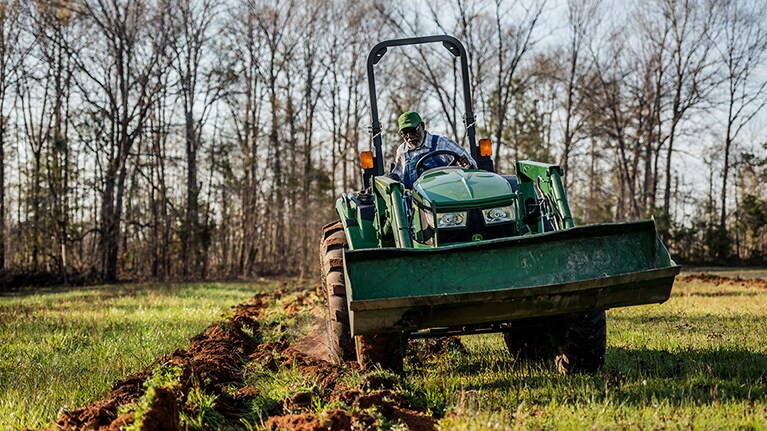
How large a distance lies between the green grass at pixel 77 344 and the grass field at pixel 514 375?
0.05 feet

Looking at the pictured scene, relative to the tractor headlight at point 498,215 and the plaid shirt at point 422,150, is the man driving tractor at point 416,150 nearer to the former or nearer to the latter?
the plaid shirt at point 422,150

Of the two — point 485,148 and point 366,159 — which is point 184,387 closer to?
point 366,159

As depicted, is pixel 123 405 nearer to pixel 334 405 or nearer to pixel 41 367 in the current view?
pixel 334 405

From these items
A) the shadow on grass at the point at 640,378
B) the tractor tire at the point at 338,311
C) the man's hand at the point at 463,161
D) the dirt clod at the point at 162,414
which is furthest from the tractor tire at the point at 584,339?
the dirt clod at the point at 162,414

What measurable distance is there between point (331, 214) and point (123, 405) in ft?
78.1

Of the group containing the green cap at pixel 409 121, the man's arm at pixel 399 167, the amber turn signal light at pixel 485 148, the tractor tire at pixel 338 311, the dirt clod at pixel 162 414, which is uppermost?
the green cap at pixel 409 121

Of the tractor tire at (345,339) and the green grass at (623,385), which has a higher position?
the tractor tire at (345,339)

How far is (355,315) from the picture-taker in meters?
4.01

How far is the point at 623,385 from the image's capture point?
4258 millimetres

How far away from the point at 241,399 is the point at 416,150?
2.77 metres

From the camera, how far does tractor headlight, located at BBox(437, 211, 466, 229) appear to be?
487 centimetres

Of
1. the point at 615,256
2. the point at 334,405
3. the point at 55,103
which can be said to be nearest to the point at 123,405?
the point at 334,405

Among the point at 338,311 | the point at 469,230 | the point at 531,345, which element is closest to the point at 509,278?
the point at 469,230

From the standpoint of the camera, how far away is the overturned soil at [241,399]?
11.1ft
